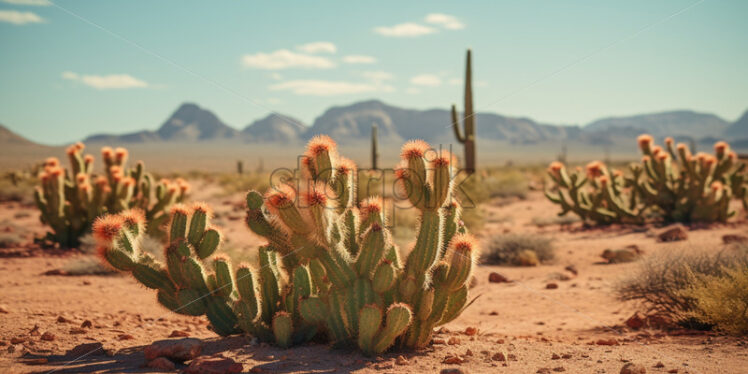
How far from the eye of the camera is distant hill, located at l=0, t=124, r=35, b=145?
103875 mm

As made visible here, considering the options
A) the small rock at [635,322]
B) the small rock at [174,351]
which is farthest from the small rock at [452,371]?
the small rock at [635,322]

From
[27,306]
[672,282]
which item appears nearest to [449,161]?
[672,282]

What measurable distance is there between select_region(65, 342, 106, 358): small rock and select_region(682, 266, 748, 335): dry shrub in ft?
18.0

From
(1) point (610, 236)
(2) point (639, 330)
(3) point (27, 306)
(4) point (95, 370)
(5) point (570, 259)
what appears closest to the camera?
(4) point (95, 370)

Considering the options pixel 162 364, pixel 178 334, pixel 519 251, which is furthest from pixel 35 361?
pixel 519 251

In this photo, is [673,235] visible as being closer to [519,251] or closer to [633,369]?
[519,251]

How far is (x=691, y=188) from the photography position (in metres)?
15.1

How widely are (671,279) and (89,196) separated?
33.5 feet

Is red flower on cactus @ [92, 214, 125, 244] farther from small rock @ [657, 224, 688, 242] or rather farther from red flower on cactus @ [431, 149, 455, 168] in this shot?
small rock @ [657, 224, 688, 242]

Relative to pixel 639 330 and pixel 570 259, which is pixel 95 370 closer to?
pixel 639 330

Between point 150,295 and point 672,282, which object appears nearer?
point 672,282

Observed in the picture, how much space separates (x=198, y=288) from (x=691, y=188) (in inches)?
531

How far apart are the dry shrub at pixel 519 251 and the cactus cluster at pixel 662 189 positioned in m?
3.53

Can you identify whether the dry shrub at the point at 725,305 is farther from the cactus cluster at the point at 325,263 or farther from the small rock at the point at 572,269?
the small rock at the point at 572,269
